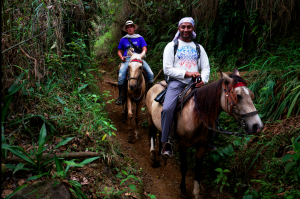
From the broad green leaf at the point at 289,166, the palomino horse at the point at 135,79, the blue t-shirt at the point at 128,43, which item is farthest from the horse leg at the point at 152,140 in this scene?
the blue t-shirt at the point at 128,43

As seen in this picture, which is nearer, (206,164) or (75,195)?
(75,195)

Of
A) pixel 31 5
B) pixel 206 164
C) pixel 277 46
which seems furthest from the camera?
pixel 277 46

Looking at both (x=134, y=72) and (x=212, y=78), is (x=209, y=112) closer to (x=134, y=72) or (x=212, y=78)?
(x=134, y=72)

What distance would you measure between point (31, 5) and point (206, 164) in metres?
5.21

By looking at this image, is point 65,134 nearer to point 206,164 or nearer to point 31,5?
point 31,5

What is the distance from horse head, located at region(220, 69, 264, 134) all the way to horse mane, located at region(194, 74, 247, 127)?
0.18 metres

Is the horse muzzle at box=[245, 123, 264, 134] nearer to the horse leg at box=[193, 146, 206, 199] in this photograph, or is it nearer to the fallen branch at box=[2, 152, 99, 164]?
the horse leg at box=[193, 146, 206, 199]

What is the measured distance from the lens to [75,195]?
2.59 m

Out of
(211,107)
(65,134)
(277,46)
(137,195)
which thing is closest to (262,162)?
(211,107)

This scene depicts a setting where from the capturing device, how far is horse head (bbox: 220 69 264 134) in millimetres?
2820

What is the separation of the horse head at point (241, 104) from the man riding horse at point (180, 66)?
765mm

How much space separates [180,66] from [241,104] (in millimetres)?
1370

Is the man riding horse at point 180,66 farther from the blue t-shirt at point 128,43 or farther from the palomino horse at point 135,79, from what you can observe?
the blue t-shirt at point 128,43

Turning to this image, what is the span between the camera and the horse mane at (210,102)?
3.29 meters
